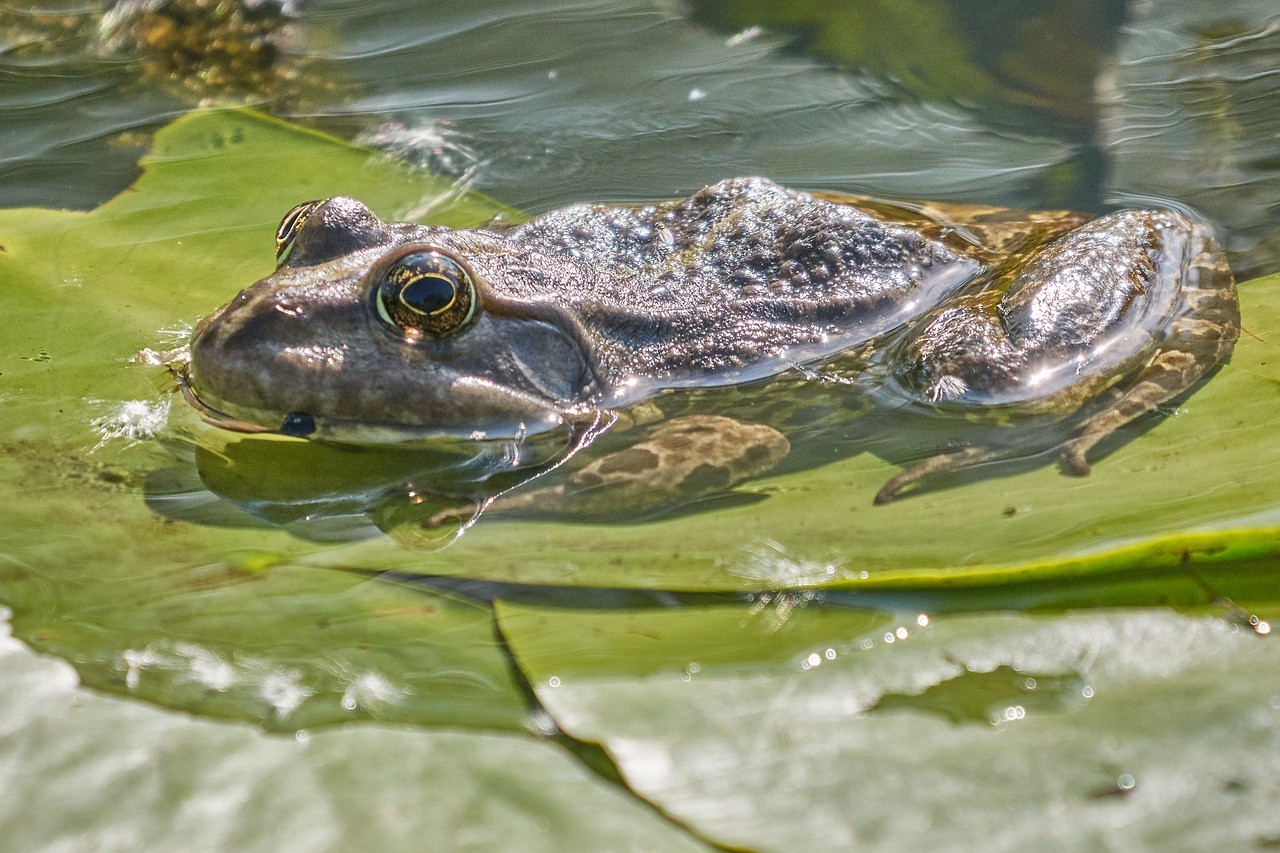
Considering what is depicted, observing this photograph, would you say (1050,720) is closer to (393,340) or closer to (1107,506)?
(1107,506)

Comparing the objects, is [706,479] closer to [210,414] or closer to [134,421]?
[210,414]

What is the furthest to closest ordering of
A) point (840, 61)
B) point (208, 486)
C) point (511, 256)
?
1. point (840, 61)
2. point (511, 256)
3. point (208, 486)

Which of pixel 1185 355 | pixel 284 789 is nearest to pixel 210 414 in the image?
pixel 284 789

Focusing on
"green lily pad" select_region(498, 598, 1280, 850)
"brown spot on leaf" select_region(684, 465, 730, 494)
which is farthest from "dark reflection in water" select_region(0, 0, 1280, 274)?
"green lily pad" select_region(498, 598, 1280, 850)

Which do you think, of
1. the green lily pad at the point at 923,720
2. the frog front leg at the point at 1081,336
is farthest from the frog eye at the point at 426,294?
the frog front leg at the point at 1081,336

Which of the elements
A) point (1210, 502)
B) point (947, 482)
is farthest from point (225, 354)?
point (1210, 502)

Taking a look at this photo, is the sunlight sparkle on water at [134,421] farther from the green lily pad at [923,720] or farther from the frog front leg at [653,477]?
the green lily pad at [923,720]
